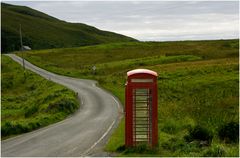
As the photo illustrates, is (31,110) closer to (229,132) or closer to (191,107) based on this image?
(191,107)

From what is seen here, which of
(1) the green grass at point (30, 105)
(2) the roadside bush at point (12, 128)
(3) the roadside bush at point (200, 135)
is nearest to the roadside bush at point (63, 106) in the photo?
(1) the green grass at point (30, 105)

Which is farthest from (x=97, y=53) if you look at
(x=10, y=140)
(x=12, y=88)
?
(x=10, y=140)

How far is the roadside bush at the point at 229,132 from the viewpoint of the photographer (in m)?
18.9

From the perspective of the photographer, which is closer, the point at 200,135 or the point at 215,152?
the point at 215,152

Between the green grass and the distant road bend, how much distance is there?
878 mm

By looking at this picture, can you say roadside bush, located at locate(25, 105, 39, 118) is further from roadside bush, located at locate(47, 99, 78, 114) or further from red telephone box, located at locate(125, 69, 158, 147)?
red telephone box, located at locate(125, 69, 158, 147)

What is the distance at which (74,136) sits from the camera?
2359 cm

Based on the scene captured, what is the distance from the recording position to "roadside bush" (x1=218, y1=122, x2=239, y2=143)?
62.1 feet

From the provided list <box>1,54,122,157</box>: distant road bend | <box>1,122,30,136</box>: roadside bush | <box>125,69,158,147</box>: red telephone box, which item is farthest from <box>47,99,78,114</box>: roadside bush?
<box>125,69,158,147</box>: red telephone box

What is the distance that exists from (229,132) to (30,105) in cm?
2450

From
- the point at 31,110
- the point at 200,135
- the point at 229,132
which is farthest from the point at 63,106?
the point at 229,132

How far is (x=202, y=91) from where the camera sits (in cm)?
4259

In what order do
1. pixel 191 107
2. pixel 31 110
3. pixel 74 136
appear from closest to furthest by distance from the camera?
pixel 74 136
pixel 191 107
pixel 31 110

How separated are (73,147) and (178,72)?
3783 centimetres
